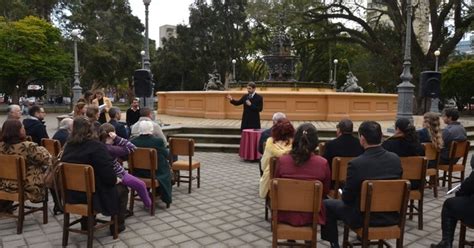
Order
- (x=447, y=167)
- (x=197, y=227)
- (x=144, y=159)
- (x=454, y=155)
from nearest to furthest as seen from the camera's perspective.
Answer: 1. (x=197, y=227)
2. (x=144, y=159)
3. (x=454, y=155)
4. (x=447, y=167)

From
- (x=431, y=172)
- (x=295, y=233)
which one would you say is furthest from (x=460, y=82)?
(x=295, y=233)

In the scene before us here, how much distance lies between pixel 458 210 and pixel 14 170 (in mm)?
5142

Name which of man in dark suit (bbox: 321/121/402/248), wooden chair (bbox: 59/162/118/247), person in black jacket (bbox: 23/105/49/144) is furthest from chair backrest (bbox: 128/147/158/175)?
man in dark suit (bbox: 321/121/402/248)

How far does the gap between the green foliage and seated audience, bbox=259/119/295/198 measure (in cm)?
3043

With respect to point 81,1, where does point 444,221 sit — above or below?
below

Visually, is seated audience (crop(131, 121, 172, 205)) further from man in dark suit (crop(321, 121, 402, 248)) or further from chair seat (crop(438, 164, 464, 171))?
chair seat (crop(438, 164, 464, 171))

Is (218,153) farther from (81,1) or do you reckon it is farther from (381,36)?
(81,1)

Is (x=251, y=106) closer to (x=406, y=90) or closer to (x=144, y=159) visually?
(x=144, y=159)

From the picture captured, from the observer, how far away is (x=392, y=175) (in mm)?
3672

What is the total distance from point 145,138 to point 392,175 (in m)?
3.54

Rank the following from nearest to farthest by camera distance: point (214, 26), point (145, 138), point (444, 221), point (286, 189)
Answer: point (286, 189) < point (444, 221) < point (145, 138) < point (214, 26)

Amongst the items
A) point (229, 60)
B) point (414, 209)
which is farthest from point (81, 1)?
point (414, 209)

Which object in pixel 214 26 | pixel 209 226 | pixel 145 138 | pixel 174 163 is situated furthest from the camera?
pixel 214 26

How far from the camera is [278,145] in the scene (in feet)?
16.8
